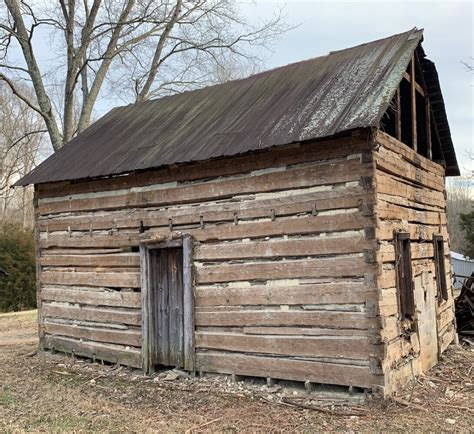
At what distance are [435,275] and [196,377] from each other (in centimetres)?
475

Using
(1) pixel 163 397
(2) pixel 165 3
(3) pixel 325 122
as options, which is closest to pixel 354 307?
(3) pixel 325 122

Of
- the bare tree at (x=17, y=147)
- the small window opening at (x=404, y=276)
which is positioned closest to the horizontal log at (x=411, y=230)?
the small window opening at (x=404, y=276)

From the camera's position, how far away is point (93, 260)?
9758 mm

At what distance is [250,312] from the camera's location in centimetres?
773

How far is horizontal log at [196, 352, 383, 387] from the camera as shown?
6730mm

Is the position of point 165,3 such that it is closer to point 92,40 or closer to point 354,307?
point 92,40

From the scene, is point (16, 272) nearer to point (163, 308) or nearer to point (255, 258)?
point (163, 308)

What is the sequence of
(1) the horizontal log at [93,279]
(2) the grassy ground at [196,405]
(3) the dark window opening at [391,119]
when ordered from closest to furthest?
1. (2) the grassy ground at [196,405]
2. (3) the dark window opening at [391,119]
3. (1) the horizontal log at [93,279]

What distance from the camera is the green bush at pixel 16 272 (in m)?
20.6

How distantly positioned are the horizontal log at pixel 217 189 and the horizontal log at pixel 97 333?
2219mm

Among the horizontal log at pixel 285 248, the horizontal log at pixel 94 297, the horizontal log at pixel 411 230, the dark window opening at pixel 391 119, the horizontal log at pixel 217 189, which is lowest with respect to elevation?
the horizontal log at pixel 94 297

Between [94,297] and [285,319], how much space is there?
406cm

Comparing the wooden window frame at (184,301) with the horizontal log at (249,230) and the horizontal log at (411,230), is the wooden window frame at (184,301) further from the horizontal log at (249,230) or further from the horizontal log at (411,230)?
the horizontal log at (411,230)

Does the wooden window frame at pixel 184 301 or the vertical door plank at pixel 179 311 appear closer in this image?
the wooden window frame at pixel 184 301
